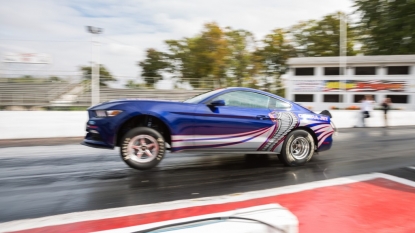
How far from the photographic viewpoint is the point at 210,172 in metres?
5.73

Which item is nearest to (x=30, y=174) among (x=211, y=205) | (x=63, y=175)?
(x=63, y=175)

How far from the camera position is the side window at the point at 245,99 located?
5.79 m

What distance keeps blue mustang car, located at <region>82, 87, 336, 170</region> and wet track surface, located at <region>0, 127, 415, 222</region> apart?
0.42 meters

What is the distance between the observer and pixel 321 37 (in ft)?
163

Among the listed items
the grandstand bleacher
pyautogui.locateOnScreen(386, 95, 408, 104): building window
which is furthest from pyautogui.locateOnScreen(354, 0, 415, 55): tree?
the grandstand bleacher

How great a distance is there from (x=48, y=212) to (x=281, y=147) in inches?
156

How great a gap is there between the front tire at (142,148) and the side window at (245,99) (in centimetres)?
130

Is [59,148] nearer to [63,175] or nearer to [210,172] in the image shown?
[63,175]

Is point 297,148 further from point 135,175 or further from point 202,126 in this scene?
point 135,175

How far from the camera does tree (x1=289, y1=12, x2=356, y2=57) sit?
49.1 m

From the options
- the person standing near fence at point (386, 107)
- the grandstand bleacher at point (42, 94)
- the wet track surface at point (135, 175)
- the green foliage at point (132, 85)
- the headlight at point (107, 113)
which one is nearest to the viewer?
the wet track surface at point (135, 175)

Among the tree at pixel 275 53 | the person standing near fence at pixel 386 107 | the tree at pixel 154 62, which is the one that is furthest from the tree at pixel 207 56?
the person standing near fence at pixel 386 107

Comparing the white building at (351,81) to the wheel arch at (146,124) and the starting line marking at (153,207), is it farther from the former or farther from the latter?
the wheel arch at (146,124)

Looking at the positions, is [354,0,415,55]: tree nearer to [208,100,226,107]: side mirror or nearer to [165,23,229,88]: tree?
[165,23,229,88]: tree
